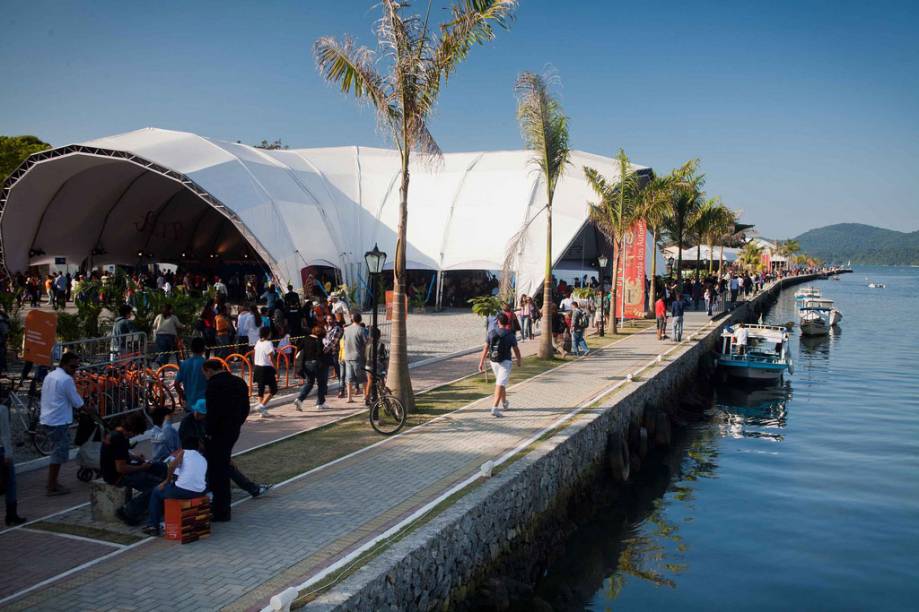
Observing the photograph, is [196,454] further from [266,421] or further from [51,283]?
[51,283]

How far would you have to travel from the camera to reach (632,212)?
26625 mm

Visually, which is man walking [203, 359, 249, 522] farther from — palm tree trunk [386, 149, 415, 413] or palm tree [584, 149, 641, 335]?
palm tree [584, 149, 641, 335]

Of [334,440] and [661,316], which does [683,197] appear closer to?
[661,316]

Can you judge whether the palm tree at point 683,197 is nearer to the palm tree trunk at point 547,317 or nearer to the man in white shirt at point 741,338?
the man in white shirt at point 741,338

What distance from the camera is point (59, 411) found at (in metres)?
8.44

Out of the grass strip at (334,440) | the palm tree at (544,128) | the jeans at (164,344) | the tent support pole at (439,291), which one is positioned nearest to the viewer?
the grass strip at (334,440)

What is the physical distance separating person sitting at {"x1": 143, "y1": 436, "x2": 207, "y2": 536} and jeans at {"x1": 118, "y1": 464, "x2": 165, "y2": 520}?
0.23m

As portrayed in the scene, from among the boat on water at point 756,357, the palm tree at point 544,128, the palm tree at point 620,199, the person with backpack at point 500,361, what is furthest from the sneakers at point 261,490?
the boat on water at point 756,357

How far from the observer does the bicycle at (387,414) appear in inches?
438

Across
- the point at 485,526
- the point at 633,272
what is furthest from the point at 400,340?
the point at 633,272

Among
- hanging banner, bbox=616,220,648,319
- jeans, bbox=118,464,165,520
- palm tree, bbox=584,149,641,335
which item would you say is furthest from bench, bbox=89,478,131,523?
hanging banner, bbox=616,220,648,319

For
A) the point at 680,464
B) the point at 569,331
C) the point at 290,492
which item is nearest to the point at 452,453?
the point at 290,492

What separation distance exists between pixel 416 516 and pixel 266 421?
5.45 meters

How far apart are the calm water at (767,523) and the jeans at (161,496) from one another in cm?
475
